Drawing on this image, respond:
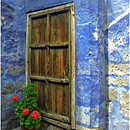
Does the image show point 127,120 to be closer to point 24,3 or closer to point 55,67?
point 55,67

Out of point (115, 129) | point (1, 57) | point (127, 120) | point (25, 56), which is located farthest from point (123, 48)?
point (1, 57)

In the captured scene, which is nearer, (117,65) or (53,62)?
(117,65)

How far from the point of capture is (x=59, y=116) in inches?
87.3

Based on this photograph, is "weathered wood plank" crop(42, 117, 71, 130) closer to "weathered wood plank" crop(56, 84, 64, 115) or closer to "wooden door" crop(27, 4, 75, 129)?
"wooden door" crop(27, 4, 75, 129)

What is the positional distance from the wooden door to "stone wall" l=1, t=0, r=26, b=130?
0.48ft

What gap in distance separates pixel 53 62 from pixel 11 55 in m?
0.74

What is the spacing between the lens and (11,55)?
2355 mm

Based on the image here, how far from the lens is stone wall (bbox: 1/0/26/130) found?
7.36 feet

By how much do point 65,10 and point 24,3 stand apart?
91 centimetres

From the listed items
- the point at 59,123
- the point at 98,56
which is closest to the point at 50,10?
the point at 98,56

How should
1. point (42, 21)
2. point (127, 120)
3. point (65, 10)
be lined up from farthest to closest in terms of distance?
point (42, 21) → point (65, 10) → point (127, 120)

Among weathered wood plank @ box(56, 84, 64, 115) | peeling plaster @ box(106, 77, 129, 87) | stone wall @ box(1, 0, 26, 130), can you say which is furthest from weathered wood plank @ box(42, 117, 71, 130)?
peeling plaster @ box(106, 77, 129, 87)

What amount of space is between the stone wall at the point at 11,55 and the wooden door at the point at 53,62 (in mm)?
147

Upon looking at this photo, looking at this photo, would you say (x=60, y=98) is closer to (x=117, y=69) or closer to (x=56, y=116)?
(x=56, y=116)
